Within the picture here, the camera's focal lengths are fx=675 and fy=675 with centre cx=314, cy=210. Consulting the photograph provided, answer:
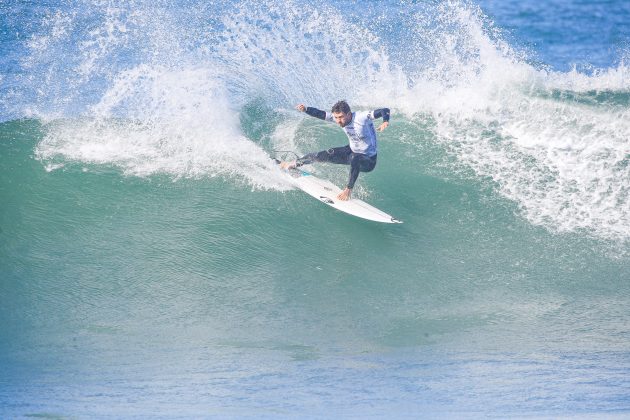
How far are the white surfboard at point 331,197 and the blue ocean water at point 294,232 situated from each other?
0.25m

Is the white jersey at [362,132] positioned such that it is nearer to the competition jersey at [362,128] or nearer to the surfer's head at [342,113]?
the competition jersey at [362,128]

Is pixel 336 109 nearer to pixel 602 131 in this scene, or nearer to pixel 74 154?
pixel 74 154

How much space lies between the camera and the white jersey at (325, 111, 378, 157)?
30.3ft

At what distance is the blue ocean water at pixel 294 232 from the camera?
276 inches

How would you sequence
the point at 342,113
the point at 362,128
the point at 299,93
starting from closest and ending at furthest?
the point at 342,113 → the point at 362,128 → the point at 299,93

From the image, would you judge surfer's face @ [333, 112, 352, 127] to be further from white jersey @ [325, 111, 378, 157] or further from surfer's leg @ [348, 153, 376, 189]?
surfer's leg @ [348, 153, 376, 189]

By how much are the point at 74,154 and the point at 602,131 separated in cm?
884

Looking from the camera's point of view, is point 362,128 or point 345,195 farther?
point 345,195

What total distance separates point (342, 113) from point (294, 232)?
1.79 metres

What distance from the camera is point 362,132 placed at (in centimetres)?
929

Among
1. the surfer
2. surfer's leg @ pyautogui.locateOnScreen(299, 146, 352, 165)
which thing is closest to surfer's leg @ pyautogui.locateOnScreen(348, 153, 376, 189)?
the surfer

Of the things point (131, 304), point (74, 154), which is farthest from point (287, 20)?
point (131, 304)

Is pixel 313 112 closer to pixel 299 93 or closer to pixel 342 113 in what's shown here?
pixel 342 113

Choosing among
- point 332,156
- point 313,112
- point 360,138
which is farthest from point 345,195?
point 313,112
